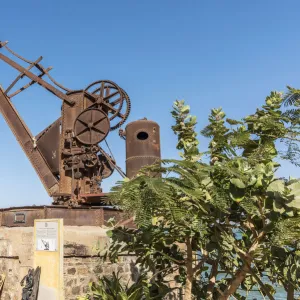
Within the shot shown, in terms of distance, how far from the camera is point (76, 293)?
8.30 meters

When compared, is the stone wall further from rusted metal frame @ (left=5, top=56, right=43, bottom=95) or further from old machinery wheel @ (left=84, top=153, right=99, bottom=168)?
rusted metal frame @ (left=5, top=56, right=43, bottom=95)

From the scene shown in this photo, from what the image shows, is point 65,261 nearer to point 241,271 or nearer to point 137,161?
point 137,161

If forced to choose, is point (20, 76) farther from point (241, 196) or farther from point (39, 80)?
point (241, 196)

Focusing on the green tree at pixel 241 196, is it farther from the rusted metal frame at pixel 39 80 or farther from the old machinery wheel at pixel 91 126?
the rusted metal frame at pixel 39 80

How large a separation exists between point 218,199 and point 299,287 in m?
1.48

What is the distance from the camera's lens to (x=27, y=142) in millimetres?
13164

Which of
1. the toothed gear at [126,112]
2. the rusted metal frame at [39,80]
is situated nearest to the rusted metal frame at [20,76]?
the rusted metal frame at [39,80]

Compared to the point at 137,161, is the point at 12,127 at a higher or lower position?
higher

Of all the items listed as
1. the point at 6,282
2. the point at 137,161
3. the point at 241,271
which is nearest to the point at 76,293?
the point at 6,282

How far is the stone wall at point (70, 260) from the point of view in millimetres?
8383

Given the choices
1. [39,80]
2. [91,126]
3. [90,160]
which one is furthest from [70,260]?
[39,80]

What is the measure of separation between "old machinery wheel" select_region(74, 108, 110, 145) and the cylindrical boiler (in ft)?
2.84

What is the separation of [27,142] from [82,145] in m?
2.78

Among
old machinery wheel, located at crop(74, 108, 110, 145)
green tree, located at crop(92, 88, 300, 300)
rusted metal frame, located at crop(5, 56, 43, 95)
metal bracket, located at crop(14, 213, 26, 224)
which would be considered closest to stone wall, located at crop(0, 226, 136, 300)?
metal bracket, located at crop(14, 213, 26, 224)
